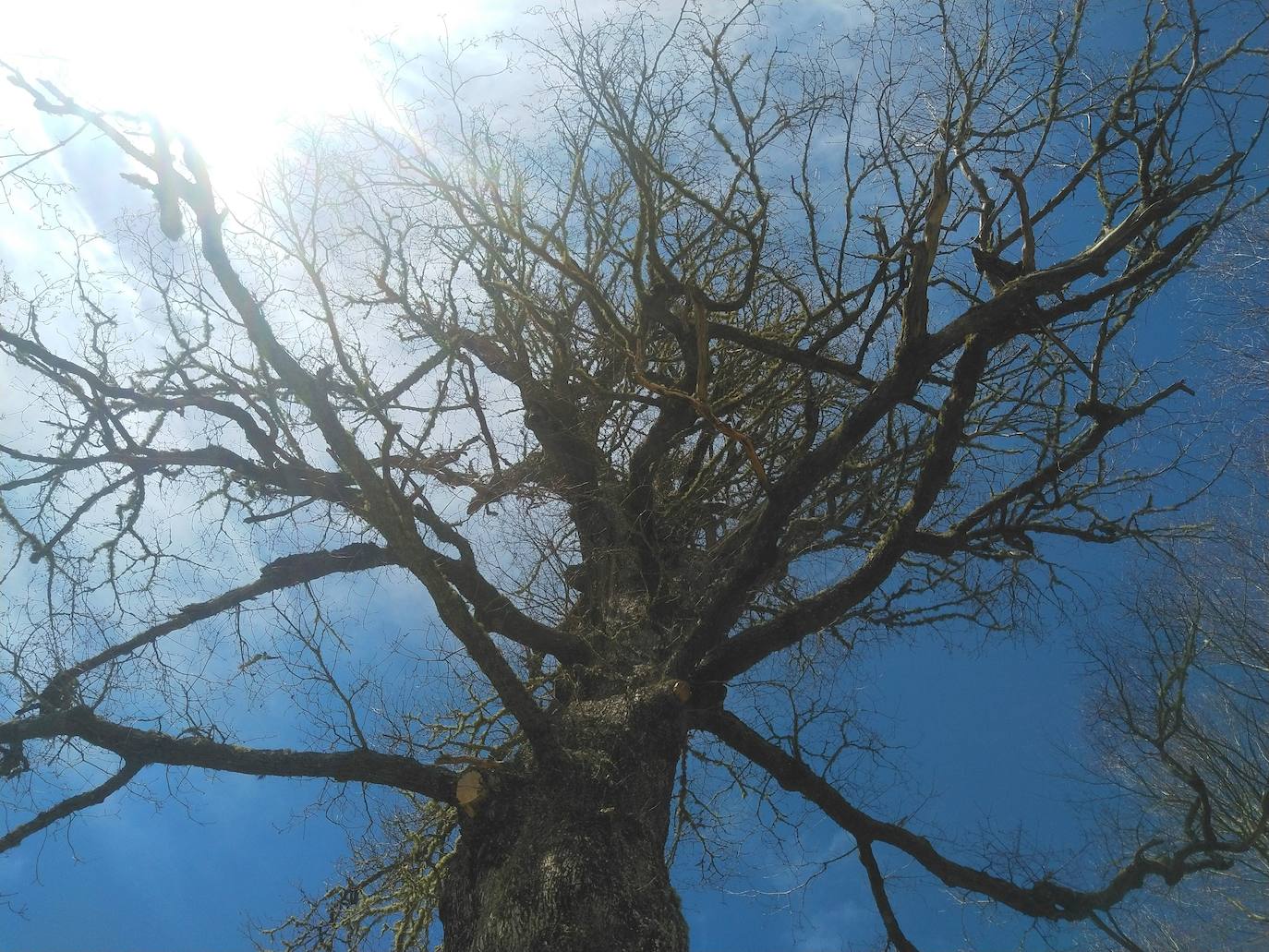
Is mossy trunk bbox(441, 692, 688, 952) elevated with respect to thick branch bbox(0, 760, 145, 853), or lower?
lower

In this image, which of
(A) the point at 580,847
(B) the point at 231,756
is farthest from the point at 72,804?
(A) the point at 580,847

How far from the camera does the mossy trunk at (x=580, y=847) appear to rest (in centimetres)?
388

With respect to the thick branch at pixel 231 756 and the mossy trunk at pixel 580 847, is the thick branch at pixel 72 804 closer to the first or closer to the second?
the thick branch at pixel 231 756

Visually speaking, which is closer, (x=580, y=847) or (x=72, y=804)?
(x=580, y=847)

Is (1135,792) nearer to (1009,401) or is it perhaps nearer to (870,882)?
(870,882)

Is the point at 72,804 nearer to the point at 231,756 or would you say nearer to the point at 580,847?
the point at 231,756

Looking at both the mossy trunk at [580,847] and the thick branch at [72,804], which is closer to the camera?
the mossy trunk at [580,847]

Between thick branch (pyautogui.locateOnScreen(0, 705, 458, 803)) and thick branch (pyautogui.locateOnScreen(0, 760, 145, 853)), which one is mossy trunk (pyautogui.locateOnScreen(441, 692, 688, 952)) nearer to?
thick branch (pyautogui.locateOnScreen(0, 705, 458, 803))

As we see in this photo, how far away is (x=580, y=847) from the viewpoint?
416 cm

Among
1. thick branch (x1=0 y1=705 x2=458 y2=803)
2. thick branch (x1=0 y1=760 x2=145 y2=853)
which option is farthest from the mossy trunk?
thick branch (x1=0 y1=760 x2=145 y2=853)

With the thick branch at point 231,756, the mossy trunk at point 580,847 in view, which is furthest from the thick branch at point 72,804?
the mossy trunk at point 580,847

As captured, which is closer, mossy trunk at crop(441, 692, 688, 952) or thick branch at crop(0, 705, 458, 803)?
mossy trunk at crop(441, 692, 688, 952)

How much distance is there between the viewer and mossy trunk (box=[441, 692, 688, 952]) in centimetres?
388

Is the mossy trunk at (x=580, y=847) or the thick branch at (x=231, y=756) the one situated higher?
the thick branch at (x=231, y=756)
